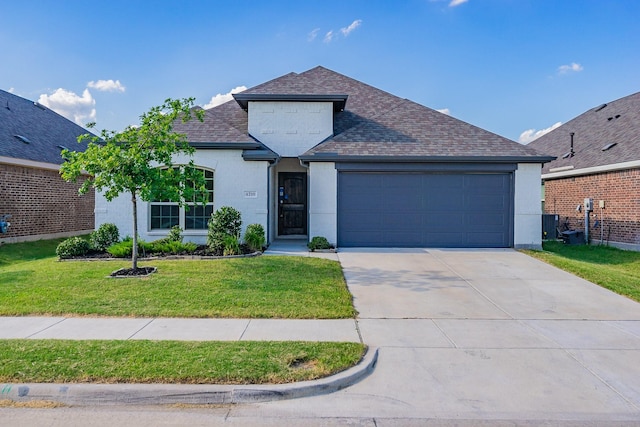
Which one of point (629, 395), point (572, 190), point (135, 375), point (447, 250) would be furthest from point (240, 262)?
point (572, 190)

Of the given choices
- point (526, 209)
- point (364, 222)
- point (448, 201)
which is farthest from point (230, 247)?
point (526, 209)

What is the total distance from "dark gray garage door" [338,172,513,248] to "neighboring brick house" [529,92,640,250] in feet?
13.5

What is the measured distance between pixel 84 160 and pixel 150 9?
683 cm

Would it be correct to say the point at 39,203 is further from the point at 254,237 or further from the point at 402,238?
the point at 402,238

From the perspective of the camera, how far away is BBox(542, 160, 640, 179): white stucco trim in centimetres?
1232

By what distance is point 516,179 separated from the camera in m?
12.2

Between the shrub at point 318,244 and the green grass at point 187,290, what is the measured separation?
186cm

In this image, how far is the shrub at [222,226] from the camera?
10.5 m

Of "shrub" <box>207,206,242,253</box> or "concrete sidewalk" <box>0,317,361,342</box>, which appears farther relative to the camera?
"shrub" <box>207,206,242,253</box>

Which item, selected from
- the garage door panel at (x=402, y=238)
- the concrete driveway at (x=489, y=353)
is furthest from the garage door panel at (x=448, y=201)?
the concrete driveway at (x=489, y=353)

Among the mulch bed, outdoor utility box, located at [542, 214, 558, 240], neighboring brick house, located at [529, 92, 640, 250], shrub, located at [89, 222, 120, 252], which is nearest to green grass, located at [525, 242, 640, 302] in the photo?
outdoor utility box, located at [542, 214, 558, 240]

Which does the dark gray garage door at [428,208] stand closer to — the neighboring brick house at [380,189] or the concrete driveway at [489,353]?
the neighboring brick house at [380,189]

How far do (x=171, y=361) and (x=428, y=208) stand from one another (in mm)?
9800

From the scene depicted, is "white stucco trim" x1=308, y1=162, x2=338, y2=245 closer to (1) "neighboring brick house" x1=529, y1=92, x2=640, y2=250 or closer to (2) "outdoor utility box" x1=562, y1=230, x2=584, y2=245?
(2) "outdoor utility box" x1=562, y1=230, x2=584, y2=245
